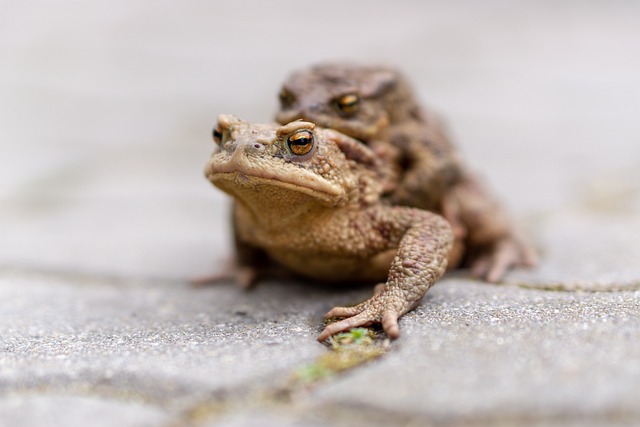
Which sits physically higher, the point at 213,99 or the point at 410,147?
the point at 410,147

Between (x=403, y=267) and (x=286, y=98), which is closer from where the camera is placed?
(x=403, y=267)

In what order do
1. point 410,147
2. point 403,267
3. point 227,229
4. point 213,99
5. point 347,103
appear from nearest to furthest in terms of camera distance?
point 403,267 → point 347,103 → point 410,147 → point 227,229 → point 213,99

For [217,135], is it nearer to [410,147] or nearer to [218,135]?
[218,135]

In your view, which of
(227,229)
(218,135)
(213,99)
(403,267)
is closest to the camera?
(403,267)

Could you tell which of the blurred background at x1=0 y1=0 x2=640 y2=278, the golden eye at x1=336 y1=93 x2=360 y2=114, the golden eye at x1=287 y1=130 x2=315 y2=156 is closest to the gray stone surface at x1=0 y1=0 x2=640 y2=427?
the blurred background at x1=0 y1=0 x2=640 y2=278

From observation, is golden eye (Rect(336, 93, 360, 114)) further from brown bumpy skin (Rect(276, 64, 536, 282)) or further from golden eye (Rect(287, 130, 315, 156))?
golden eye (Rect(287, 130, 315, 156))

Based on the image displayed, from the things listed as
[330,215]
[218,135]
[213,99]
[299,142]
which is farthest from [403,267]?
[213,99]

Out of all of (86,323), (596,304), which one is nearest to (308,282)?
(86,323)
